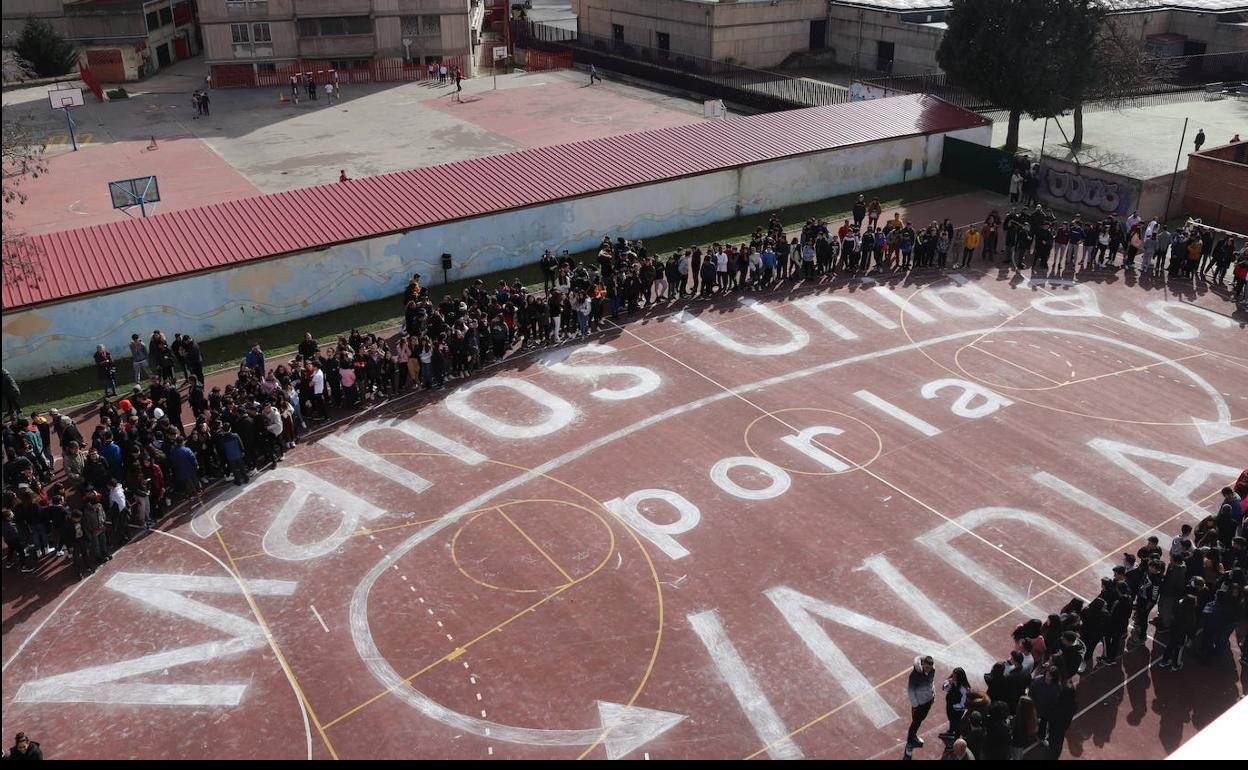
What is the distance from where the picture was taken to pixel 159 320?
94.5 feet

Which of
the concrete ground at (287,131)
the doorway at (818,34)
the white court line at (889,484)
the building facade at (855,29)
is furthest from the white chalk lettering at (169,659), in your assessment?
the doorway at (818,34)

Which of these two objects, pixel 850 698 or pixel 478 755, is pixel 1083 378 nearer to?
pixel 850 698

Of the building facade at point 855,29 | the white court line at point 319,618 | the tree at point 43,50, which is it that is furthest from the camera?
the tree at point 43,50

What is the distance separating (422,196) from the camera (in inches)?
1332

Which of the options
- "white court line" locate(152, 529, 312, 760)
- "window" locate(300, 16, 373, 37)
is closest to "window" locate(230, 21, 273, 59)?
"window" locate(300, 16, 373, 37)

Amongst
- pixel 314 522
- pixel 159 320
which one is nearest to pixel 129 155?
pixel 159 320

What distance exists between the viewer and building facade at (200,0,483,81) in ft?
224

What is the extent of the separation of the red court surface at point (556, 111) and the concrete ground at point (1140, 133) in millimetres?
19508

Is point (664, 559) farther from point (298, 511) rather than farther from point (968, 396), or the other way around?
point (968, 396)

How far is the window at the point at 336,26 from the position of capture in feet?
229

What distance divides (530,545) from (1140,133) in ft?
157

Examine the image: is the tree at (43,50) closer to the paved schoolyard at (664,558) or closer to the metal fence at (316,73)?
the metal fence at (316,73)

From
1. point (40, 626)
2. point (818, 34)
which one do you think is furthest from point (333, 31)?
point (40, 626)

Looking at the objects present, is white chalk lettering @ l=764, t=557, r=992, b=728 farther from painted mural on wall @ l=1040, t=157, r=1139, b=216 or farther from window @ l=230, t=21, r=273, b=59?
window @ l=230, t=21, r=273, b=59
